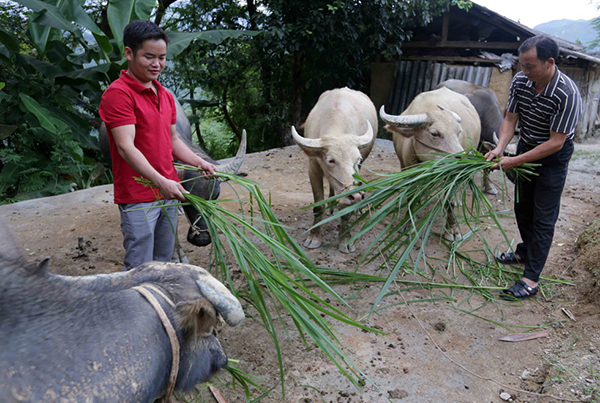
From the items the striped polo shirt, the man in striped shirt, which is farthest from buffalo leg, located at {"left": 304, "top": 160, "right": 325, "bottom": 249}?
the striped polo shirt

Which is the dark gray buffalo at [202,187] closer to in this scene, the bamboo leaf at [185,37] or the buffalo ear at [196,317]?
the buffalo ear at [196,317]

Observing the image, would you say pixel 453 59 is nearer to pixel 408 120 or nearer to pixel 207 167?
pixel 408 120

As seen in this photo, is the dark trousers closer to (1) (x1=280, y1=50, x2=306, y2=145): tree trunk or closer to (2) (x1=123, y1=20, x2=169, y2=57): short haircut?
(2) (x1=123, y1=20, x2=169, y2=57): short haircut

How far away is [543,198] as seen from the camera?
3459 millimetres

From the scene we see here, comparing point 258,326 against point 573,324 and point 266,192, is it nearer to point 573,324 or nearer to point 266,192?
point 573,324

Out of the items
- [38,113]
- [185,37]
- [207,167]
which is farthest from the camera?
[185,37]

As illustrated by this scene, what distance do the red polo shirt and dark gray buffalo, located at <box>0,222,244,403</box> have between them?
52.7 inches

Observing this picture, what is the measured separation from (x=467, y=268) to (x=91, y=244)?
3.74m

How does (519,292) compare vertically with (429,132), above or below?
below

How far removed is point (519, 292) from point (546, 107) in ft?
4.84

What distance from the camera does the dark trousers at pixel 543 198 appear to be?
3393 millimetres

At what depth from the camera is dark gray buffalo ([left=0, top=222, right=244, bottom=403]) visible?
93cm

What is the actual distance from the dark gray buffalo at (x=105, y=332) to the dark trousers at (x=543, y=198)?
3.05 meters

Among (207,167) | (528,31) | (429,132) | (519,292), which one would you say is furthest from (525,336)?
(528,31)
